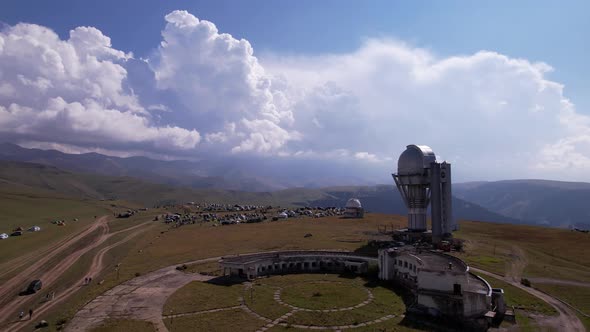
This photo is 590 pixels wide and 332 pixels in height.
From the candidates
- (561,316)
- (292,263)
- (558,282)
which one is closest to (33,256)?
(292,263)

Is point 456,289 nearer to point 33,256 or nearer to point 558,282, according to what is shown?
point 558,282

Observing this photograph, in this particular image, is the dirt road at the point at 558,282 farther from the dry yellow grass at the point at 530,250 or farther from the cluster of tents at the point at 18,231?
the cluster of tents at the point at 18,231

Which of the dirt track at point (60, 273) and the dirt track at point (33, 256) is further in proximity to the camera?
the dirt track at point (33, 256)

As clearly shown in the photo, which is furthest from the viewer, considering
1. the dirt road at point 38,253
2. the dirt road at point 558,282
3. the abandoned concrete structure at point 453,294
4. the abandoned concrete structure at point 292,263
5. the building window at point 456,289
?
the dirt road at point 38,253

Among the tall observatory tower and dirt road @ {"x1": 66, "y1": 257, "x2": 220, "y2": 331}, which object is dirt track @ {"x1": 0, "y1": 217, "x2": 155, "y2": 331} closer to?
Result: dirt road @ {"x1": 66, "y1": 257, "x2": 220, "y2": 331}

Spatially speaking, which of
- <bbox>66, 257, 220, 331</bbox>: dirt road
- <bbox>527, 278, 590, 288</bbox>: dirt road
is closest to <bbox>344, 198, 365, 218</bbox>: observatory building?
<bbox>527, 278, 590, 288</bbox>: dirt road

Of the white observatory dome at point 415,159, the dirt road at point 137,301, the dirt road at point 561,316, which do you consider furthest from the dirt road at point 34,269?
the white observatory dome at point 415,159
